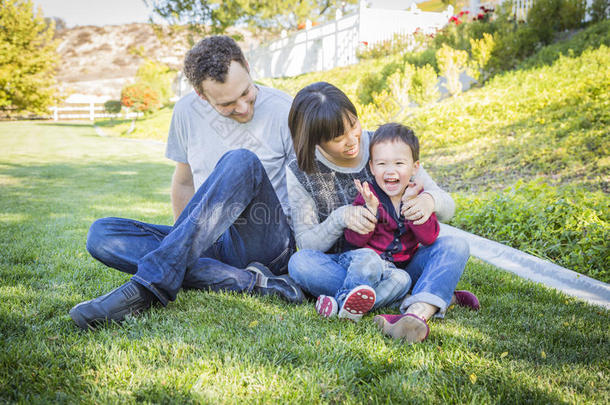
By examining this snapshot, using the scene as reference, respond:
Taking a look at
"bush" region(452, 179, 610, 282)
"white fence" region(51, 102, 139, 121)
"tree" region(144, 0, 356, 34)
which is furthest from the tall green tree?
"bush" region(452, 179, 610, 282)

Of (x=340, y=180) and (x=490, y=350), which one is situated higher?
(x=340, y=180)

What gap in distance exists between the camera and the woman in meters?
2.22

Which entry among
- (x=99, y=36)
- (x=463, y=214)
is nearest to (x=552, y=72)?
(x=463, y=214)

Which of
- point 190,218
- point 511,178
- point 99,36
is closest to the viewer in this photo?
point 190,218

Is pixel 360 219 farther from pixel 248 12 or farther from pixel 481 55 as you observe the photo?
pixel 248 12

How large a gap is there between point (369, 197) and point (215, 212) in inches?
31.5

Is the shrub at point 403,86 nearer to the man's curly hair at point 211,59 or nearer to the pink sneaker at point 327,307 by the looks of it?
the man's curly hair at point 211,59

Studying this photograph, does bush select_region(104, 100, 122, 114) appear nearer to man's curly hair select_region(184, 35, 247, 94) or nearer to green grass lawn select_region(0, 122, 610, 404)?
green grass lawn select_region(0, 122, 610, 404)

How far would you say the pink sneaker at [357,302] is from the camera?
2068mm

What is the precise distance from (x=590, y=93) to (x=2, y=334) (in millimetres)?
7471

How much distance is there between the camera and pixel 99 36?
66750mm

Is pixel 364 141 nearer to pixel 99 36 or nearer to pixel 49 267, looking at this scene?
pixel 49 267

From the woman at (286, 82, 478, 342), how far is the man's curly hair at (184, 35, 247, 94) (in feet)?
1.80

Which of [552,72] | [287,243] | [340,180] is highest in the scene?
[552,72]
